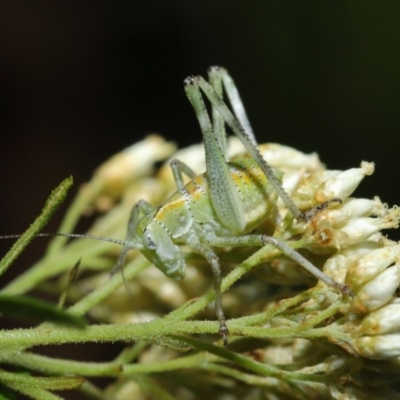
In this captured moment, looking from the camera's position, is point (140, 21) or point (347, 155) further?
point (140, 21)

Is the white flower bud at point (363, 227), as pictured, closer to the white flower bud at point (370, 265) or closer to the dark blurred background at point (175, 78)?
the white flower bud at point (370, 265)

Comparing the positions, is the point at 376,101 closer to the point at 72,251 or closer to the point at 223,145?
the point at 223,145

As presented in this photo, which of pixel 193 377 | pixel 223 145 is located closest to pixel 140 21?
pixel 223 145

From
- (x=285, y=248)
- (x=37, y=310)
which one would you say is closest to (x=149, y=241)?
(x=285, y=248)

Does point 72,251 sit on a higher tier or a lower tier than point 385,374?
higher

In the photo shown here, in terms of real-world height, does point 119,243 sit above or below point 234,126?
below

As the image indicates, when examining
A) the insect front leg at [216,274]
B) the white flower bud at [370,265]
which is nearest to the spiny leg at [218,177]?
the insect front leg at [216,274]

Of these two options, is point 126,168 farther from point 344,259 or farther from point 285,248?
point 344,259
